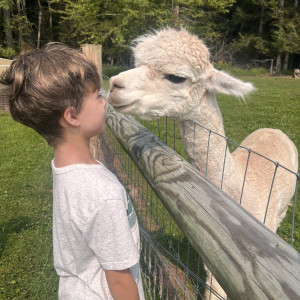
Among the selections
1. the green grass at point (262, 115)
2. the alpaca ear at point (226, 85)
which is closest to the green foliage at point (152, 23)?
the green grass at point (262, 115)

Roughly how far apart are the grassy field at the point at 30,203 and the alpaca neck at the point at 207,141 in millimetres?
591

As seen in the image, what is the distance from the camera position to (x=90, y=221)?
3.21ft

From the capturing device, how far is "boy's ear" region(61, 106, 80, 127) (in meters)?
1.08

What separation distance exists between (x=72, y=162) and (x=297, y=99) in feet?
36.5

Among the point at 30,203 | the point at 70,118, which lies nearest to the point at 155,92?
the point at 70,118

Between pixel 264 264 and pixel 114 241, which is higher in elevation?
pixel 264 264

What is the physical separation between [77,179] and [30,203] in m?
3.39

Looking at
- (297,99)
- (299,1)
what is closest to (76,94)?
(297,99)

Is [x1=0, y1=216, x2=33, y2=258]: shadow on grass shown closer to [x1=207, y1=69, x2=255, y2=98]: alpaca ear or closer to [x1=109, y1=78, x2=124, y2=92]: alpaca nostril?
[x1=109, y1=78, x2=124, y2=92]: alpaca nostril

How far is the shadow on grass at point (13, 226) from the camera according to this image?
11.0 feet

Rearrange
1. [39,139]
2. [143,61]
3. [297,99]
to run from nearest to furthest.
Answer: [143,61]
[39,139]
[297,99]

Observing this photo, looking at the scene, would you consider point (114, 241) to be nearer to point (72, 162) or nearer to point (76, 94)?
point (72, 162)

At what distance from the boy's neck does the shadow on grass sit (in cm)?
264

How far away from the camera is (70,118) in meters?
1.09
